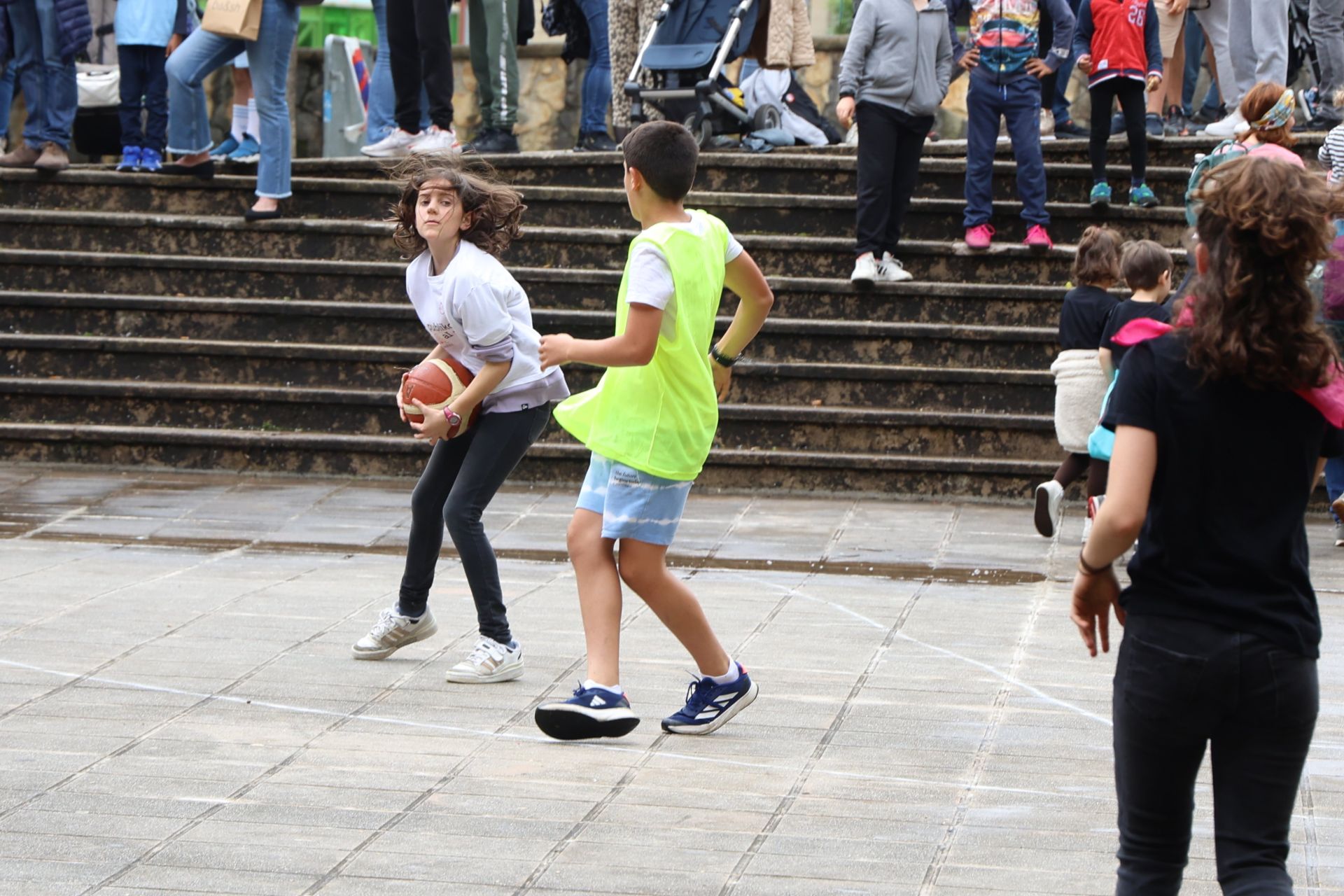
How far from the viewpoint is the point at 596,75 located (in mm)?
13328

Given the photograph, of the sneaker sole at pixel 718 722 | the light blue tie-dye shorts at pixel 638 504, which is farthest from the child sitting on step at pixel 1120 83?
the light blue tie-dye shorts at pixel 638 504

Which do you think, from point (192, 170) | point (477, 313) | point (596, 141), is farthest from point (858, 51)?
point (477, 313)

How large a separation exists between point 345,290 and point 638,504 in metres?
6.55

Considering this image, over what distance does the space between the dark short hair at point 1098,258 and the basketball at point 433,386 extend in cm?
397

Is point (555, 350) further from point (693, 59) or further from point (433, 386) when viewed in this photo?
point (693, 59)

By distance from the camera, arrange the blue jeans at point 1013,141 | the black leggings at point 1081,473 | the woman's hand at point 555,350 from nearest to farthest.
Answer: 1. the woman's hand at point 555,350
2. the black leggings at point 1081,473
3. the blue jeans at point 1013,141

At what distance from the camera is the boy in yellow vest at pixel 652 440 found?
528cm

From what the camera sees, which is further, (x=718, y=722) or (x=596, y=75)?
(x=596, y=75)

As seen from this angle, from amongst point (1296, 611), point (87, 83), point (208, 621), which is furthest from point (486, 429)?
point (87, 83)

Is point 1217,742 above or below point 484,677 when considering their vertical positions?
above

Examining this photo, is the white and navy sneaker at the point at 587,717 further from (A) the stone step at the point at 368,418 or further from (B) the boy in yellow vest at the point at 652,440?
(A) the stone step at the point at 368,418

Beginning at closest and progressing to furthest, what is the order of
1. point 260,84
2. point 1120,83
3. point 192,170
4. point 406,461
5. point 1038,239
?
point 406,461, point 1038,239, point 1120,83, point 260,84, point 192,170

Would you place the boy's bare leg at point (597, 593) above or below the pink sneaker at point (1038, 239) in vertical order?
below

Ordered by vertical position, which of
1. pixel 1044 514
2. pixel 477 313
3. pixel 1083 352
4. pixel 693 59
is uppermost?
pixel 693 59
